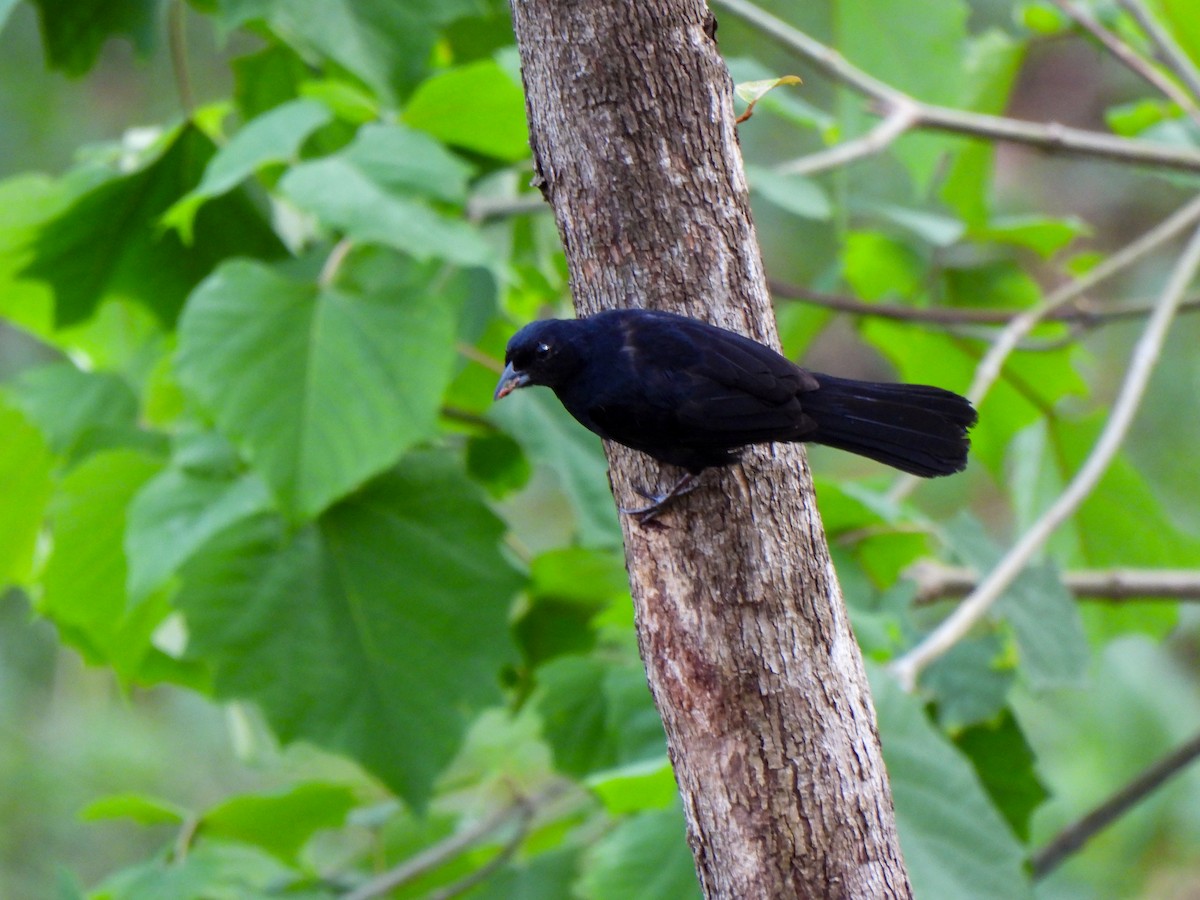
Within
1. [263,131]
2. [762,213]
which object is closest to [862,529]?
[263,131]

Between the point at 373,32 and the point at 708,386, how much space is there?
1.35 meters

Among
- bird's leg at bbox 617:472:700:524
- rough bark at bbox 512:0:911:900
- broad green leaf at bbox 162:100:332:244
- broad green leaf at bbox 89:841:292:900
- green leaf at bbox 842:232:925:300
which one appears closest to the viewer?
rough bark at bbox 512:0:911:900

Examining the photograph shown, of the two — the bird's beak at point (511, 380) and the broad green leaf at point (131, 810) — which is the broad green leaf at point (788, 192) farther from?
the broad green leaf at point (131, 810)

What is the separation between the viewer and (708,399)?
5.84ft

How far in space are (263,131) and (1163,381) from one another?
7.54 metres

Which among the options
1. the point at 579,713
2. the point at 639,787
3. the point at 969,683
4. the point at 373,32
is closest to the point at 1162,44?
the point at 969,683

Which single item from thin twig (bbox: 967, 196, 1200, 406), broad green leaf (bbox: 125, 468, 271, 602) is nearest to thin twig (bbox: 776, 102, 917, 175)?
thin twig (bbox: 967, 196, 1200, 406)

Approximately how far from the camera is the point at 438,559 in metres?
2.62

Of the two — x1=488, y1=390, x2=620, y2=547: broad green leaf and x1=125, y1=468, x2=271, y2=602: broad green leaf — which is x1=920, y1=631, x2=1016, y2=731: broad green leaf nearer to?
x1=488, y1=390, x2=620, y2=547: broad green leaf

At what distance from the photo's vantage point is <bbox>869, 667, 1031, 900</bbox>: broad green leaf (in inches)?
80.9

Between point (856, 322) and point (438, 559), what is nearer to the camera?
point (438, 559)

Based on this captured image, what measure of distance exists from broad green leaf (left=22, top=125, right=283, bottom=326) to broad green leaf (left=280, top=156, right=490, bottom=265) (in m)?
0.64

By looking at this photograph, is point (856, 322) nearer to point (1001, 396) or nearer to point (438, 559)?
→ point (1001, 396)

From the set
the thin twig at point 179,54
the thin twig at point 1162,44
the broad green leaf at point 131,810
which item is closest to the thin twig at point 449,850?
the broad green leaf at point 131,810
